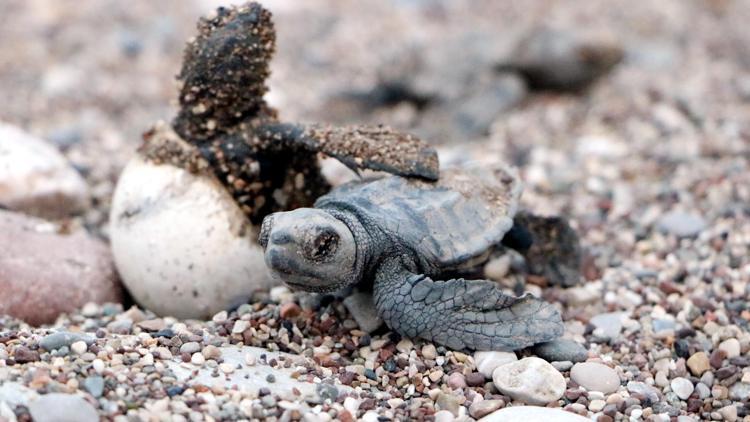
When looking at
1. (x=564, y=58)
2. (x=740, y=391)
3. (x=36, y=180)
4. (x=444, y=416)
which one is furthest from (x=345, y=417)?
(x=564, y=58)

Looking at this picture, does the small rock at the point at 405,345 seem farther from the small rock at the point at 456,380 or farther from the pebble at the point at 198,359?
the pebble at the point at 198,359

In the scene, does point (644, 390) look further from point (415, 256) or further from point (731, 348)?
point (415, 256)

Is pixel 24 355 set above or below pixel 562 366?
above

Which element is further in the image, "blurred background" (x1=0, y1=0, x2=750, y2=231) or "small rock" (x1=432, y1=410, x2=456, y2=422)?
"blurred background" (x1=0, y1=0, x2=750, y2=231)

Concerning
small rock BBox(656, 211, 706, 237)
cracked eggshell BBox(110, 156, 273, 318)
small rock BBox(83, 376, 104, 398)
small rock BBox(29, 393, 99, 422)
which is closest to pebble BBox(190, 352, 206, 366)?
small rock BBox(83, 376, 104, 398)

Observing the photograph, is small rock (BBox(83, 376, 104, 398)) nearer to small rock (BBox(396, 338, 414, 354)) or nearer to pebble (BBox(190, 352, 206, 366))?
pebble (BBox(190, 352, 206, 366))

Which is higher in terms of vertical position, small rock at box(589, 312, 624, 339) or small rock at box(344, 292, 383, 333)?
small rock at box(344, 292, 383, 333)

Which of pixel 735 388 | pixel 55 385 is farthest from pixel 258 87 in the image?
pixel 735 388
